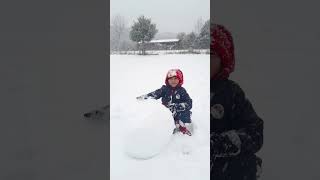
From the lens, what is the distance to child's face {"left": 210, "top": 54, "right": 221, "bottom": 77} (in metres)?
1.28

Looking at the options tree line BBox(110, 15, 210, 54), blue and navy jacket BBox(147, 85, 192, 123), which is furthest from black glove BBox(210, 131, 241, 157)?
→ tree line BBox(110, 15, 210, 54)

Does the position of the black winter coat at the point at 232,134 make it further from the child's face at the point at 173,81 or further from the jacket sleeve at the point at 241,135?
the child's face at the point at 173,81

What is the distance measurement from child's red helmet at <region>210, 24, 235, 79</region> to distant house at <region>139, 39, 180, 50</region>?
13 cm

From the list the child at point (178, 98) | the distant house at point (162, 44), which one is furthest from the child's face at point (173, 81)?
the distant house at point (162, 44)

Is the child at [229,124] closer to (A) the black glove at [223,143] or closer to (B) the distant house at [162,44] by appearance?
(A) the black glove at [223,143]

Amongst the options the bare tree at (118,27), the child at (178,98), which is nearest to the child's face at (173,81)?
the child at (178,98)

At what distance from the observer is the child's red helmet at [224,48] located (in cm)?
129

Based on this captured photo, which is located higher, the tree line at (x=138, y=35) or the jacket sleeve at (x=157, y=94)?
the tree line at (x=138, y=35)

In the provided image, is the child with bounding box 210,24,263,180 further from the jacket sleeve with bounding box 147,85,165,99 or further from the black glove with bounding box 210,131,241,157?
the jacket sleeve with bounding box 147,85,165,99

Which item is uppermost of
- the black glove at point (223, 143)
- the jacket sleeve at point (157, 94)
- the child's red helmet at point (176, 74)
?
the child's red helmet at point (176, 74)

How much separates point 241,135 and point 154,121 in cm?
31
